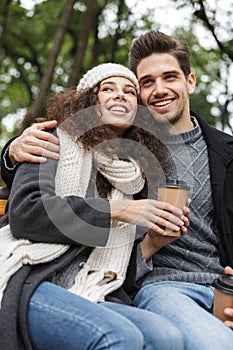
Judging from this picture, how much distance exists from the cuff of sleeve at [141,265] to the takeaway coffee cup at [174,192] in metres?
0.29

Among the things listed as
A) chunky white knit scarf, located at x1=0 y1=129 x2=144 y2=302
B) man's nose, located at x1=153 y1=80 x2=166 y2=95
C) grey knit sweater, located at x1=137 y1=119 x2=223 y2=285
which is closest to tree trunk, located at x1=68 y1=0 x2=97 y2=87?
man's nose, located at x1=153 y1=80 x2=166 y2=95

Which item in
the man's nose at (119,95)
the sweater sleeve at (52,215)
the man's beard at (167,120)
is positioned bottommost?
the sweater sleeve at (52,215)

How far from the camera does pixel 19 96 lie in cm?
1580

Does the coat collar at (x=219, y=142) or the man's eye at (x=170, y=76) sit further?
the man's eye at (x=170, y=76)

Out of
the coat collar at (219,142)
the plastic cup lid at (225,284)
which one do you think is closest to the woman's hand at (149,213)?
the plastic cup lid at (225,284)

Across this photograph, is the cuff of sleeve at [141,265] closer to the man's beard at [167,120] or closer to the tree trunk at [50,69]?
the man's beard at [167,120]

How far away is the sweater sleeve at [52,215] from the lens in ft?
7.23

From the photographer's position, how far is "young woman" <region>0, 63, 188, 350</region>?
2.00 metres

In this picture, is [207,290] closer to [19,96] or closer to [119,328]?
[119,328]

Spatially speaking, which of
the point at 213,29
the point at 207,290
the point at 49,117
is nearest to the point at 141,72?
the point at 49,117

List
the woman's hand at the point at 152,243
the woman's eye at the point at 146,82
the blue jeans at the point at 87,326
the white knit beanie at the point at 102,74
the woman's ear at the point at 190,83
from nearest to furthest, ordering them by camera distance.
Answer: the blue jeans at the point at 87,326 → the woman's hand at the point at 152,243 → the white knit beanie at the point at 102,74 → the woman's eye at the point at 146,82 → the woman's ear at the point at 190,83

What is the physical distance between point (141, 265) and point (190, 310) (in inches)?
14.3

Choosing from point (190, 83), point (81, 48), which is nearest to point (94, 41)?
point (81, 48)

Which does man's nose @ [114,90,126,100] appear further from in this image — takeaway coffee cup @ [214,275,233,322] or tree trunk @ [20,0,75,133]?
tree trunk @ [20,0,75,133]
